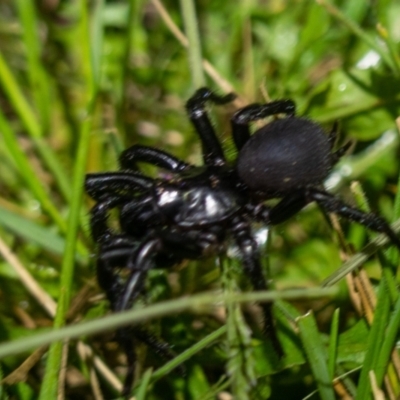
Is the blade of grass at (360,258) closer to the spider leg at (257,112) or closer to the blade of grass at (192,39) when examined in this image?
the spider leg at (257,112)

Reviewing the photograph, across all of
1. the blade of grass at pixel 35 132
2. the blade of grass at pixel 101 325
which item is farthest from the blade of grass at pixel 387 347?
the blade of grass at pixel 35 132

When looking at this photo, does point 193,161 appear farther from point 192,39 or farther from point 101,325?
point 101,325

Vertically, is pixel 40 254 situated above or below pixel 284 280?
above

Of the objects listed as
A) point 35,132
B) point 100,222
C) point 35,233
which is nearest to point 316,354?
point 100,222

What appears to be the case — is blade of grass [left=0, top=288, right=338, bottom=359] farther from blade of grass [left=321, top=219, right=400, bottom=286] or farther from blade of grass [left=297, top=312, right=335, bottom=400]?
blade of grass [left=321, top=219, right=400, bottom=286]

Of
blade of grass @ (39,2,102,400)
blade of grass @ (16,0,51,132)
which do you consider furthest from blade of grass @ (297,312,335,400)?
blade of grass @ (16,0,51,132)

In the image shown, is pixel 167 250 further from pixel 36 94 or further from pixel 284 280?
pixel 36 94

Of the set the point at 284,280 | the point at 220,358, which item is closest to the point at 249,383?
the point at 220,358
